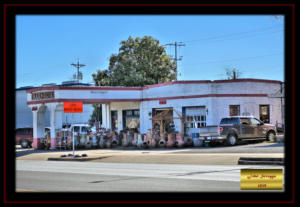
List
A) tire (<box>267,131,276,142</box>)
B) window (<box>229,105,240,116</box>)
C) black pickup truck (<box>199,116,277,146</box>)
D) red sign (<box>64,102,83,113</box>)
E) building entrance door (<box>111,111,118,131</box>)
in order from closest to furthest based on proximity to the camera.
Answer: red sign (<box>64,102,83,113</box>) < black pickup truck (<box>199,116,277,146</box>) < tire (<box>267,131,276,142</box>) < window (<box>229,105,240,116</box>) < building entrance door (<box>111,111,118,131</box>)

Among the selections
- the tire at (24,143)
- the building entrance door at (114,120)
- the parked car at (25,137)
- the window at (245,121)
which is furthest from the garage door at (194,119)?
the tire at (24,143)

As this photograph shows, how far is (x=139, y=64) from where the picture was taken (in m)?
A: 49.7

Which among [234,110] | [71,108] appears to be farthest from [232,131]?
[71,108]

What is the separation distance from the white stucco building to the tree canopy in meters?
9.63

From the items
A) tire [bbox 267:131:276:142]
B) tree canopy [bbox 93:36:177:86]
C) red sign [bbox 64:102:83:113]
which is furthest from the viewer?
tree canopy [bbox 93:36:177:86]

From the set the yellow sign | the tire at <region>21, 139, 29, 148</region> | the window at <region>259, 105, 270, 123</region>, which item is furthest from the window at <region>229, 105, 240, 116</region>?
the yellow sign

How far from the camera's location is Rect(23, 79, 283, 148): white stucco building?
106ft

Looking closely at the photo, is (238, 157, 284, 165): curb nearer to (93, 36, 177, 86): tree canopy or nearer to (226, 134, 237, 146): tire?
(226, 134, 237, 146): tire

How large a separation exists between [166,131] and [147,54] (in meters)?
17.8

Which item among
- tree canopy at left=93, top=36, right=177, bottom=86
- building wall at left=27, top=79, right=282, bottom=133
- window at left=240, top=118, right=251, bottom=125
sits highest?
tree canopy at left=93, top=36, right=177, bottom=86

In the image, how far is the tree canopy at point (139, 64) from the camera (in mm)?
48906

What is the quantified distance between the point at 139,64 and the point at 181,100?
16.6 meters
